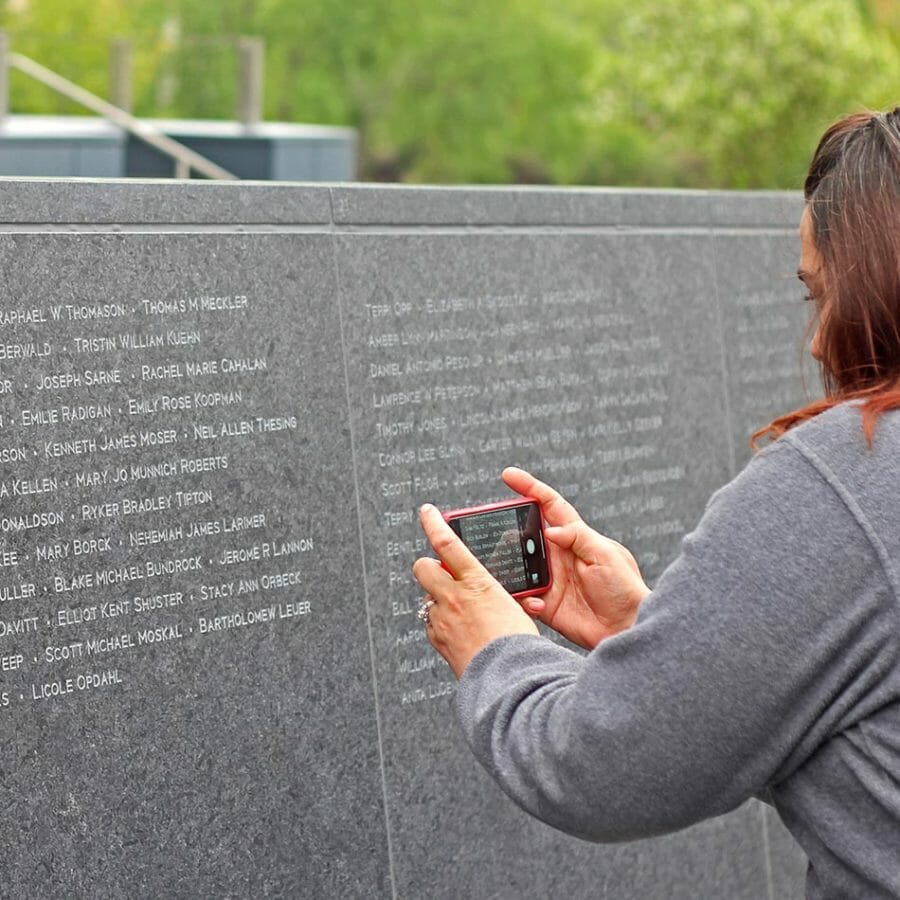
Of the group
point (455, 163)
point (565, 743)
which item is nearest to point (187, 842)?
point (565, 743)

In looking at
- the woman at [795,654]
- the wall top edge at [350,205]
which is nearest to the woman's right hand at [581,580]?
the woman at [795,654]

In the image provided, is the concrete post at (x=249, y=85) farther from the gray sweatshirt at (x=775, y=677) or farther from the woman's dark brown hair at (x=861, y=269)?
the gray sweatshirt at (x=775, y=677)

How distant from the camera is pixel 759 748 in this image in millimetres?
1864

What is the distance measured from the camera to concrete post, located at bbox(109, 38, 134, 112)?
14836mm

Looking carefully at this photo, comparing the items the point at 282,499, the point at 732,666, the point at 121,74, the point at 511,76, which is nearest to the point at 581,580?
the point at 732,666

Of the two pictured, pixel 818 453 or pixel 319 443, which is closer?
pixel 818 453

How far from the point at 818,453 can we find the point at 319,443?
180 cm

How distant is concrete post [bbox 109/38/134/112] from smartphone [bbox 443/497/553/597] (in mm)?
12812

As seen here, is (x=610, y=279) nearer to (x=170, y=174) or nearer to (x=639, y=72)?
(x=170, y=174)

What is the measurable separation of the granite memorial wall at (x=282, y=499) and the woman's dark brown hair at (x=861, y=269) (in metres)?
1.52

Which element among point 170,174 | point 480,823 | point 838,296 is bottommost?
point 480,823

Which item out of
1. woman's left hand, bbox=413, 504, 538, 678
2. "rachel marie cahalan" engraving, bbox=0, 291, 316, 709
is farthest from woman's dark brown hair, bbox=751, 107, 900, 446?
"rachel marie cahalan" engraving, bbox=0, 291, 316, 709

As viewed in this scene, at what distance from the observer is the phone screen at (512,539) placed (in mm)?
2654

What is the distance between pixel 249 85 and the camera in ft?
43.6
